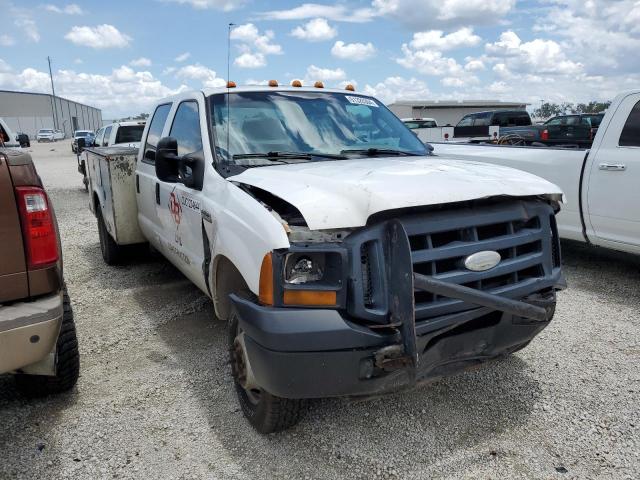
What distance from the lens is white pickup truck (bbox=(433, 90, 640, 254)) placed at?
5.03 m

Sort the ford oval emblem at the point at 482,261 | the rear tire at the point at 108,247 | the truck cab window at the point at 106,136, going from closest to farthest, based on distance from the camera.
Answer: the ford oval emblem at the point at 482,261, the rear tire at the point at 108,247, the truck cab window at the point at 106,136

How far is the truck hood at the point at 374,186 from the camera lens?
2402 mm

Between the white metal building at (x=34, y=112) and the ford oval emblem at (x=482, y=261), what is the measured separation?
3280 inches

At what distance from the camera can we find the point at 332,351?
232 centimetres

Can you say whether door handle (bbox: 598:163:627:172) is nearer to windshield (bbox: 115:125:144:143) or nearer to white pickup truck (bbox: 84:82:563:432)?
white pickup truck (bbox: 84:82:563:432)

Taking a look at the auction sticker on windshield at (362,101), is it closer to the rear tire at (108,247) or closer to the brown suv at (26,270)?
the brown suv at (26,270)

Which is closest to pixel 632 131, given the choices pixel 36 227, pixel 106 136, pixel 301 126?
pixel 301 126

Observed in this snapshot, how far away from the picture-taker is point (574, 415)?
3061mm

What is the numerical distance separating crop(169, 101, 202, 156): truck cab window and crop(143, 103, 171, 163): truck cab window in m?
0.40

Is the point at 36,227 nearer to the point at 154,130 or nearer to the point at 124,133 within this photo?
the point at 154,130

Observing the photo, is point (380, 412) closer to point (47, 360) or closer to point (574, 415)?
point (574, 415)

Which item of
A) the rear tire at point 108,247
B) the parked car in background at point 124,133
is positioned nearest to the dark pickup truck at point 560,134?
the rear tire at point 108,247

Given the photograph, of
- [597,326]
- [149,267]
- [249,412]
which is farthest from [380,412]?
[149,267]

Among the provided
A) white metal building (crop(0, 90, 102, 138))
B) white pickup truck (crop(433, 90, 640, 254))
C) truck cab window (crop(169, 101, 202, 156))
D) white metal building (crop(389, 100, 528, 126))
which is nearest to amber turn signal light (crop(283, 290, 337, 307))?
truck cab window (crop(169, 101, 202, 156))
